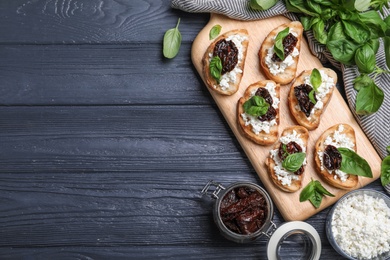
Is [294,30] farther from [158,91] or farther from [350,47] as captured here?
[158,91]

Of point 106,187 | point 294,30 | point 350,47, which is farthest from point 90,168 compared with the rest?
point 350,47

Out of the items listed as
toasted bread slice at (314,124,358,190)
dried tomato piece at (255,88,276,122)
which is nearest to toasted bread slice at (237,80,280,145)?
dried tomato piece at (255,88,276,122)

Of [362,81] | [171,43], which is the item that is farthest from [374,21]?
[171,43]

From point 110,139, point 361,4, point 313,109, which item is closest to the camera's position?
point 361,4

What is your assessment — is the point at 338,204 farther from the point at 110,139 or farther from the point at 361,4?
the point at 110,139

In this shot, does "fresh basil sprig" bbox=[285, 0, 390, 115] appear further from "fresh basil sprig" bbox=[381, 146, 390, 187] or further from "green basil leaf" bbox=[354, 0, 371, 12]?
"fresh basil sprig" bbox=[381, 146, 390, 187]

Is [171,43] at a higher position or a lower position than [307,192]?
higher
